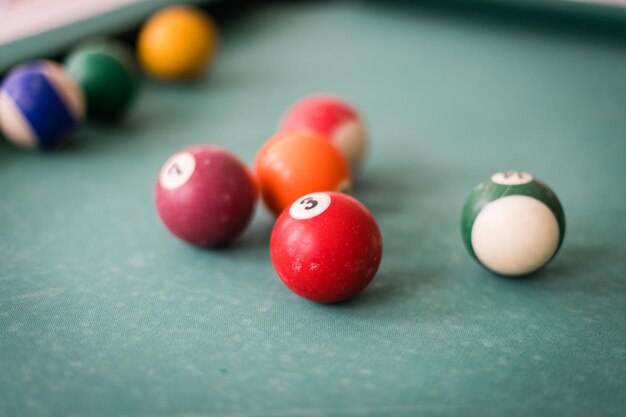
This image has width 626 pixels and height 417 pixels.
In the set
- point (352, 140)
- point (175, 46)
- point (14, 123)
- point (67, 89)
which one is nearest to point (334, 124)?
point (352, 140)

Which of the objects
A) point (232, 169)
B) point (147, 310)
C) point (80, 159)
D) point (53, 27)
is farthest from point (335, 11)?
point (147, 310)

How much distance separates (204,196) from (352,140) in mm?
789

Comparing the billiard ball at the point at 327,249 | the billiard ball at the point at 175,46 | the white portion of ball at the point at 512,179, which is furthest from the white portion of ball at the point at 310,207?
the billiard ball at the point at 175,46

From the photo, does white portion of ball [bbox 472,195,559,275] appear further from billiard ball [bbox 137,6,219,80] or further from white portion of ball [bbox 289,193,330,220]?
billiard ball [bbox 137,6,219,80]

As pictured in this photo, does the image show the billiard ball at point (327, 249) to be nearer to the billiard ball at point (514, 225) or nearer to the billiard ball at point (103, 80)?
the billiard ball at point (514, 225)

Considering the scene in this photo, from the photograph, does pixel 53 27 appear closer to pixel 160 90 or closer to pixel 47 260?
pixel 160 90

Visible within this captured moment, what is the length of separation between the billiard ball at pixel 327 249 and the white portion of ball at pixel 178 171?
1.31 feet

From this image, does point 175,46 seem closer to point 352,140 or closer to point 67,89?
point 67,89

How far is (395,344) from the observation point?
1836 mm

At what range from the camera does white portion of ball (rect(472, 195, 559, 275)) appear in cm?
201

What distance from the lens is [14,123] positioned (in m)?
2.87

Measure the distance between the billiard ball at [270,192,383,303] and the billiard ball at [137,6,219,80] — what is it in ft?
6.99

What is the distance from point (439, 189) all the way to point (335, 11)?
3.12 metres

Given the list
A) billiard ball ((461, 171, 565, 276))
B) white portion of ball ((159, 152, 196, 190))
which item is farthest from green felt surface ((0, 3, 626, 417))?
white portion of ball ((159, 152, 196, 190))
